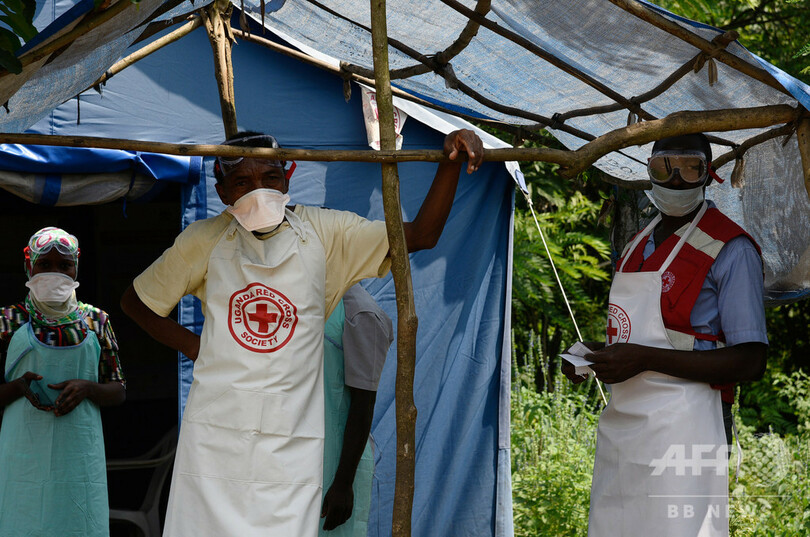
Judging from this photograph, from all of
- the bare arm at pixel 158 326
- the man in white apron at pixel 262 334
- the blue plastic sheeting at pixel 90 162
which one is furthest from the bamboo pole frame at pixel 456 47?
the bare arm at pixel 158 326

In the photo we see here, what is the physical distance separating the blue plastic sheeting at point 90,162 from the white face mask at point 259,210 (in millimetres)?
1677

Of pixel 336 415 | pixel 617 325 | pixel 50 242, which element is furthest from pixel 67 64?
pixel 617 325

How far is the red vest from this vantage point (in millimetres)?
2795

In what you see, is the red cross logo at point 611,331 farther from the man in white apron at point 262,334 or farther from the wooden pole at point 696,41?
the wooden pole at point 696,41

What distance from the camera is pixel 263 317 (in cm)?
258

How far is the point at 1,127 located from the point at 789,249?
281 cm

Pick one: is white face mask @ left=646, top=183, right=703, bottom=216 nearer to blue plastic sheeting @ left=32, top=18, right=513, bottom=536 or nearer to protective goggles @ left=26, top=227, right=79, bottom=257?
blue plastic sheeting @ left=32, top=18, right=513, bottom=536

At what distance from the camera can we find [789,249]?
3.43 m

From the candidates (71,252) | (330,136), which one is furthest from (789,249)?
(71,252)

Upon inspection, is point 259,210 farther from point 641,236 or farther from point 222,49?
point 222,49

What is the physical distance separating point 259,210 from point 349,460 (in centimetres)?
103

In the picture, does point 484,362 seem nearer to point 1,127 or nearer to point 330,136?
point 330,136

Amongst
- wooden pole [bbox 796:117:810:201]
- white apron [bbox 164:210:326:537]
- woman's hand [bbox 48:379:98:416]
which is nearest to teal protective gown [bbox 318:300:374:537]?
white apron [bbox 164:210:326:537]

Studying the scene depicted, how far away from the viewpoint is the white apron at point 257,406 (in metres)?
2.49
